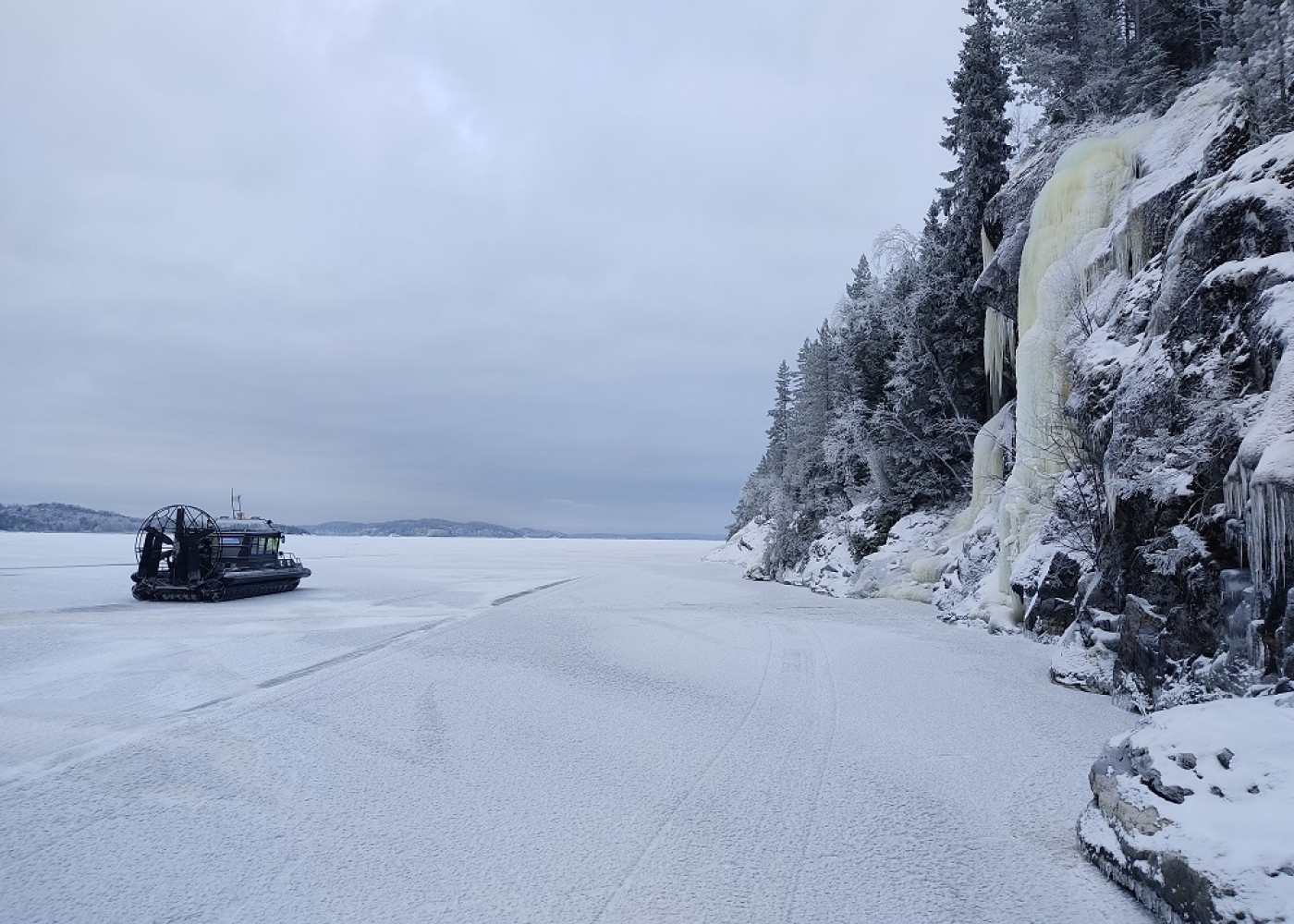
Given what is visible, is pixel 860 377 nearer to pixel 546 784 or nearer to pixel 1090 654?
pixel 1090 654

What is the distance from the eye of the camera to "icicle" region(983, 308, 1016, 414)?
19.4 metres

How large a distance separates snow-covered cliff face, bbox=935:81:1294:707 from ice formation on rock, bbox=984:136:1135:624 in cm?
8

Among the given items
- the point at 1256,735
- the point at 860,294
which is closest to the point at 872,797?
the point at 1256,735

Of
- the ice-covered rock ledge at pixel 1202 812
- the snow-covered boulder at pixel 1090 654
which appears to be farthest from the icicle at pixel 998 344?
the ice-covered rock ledge at pixel 1202 812

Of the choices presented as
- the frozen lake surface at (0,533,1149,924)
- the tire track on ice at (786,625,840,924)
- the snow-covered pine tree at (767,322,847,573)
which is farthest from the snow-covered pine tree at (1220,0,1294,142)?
the snow-covered pine tree at (767,322,847,573)

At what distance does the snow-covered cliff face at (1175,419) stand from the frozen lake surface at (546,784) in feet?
4.23

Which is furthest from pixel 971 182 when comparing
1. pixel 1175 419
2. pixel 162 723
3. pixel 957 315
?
pixel 162 723

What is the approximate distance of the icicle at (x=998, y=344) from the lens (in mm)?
19438

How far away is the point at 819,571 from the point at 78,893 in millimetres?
26004

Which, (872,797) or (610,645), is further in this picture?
(610,645)

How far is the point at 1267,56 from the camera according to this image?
9477mm

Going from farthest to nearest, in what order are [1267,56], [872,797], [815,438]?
[815,438], [1267,56], [872,797]

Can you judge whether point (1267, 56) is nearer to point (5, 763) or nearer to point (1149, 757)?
point (1149, 757)

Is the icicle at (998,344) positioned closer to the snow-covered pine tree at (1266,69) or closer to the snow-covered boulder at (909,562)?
the snow-covered boulder at (909,562)
